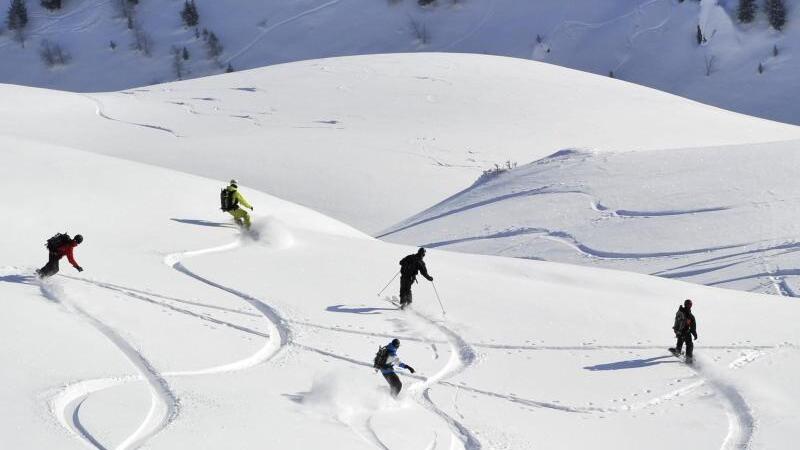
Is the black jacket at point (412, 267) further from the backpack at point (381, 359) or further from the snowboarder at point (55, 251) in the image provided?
the snowboarder at point (55, 251)

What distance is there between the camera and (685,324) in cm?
1409

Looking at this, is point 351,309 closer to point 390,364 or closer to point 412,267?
point 412,267

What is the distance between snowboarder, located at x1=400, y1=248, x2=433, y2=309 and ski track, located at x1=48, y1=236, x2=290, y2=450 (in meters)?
2.25

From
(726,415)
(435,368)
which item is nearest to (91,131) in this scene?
(435,368)

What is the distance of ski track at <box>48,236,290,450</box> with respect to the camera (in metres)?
9.02

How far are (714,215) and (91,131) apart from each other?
80.3 feet

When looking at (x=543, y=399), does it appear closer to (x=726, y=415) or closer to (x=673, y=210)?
(x=726, y=415)

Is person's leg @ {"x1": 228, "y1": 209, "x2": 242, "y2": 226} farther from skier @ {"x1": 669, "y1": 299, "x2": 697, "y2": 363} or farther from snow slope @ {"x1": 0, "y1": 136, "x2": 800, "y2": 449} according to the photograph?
skier @ {"x1": 669, "y1": 299, "x2": 697, "y2": 363}

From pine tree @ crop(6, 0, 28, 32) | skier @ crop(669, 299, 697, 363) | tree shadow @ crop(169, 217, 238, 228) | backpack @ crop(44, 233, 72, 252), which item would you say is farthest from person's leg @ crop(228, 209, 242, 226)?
pine tree @ crop(6, 0, 28, 32)

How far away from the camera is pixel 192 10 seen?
95625mm

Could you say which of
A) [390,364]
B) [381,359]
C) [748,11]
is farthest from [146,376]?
[748,11]

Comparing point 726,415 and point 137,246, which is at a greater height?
point 137,246

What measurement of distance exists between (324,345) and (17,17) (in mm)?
96702

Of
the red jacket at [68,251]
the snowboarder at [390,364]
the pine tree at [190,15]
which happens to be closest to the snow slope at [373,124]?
the red jacket at [68,251]
